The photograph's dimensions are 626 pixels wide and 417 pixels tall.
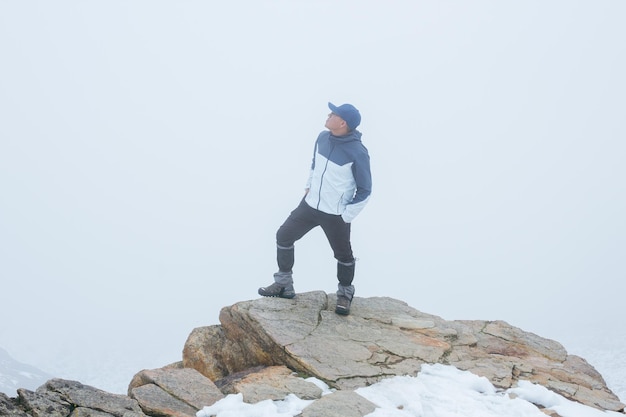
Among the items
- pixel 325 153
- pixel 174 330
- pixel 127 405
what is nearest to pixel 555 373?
pixel 325 153

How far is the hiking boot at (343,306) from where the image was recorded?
31.9 ft

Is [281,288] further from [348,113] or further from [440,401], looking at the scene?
[440,401]

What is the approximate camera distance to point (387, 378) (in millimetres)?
7598

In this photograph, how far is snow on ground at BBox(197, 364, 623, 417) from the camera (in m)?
6.44

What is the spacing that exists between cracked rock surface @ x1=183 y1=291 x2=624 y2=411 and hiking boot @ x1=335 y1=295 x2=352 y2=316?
0.37 feet

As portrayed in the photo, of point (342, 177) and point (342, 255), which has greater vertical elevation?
point (342, 177)

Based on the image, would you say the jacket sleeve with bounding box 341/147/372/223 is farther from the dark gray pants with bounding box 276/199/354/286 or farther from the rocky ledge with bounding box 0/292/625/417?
the rocky ledge with bounding box 0/292/625/417

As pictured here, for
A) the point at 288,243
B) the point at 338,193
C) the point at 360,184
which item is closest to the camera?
the point at 360,184

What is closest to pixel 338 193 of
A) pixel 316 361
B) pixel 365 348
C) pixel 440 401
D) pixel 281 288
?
pixel 281 288

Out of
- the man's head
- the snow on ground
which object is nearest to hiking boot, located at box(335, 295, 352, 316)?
the snow on ground

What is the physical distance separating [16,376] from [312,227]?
141045 millimetres

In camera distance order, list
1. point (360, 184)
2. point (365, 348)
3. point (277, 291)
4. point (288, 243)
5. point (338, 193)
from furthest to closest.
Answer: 1. point (277, 291)
2. point (288, 243)
3. point (338, 193)
4. point (360, 184)
5. point (365, 348)

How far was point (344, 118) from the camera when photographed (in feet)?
28.9

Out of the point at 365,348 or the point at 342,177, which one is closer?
the point at 365,348
